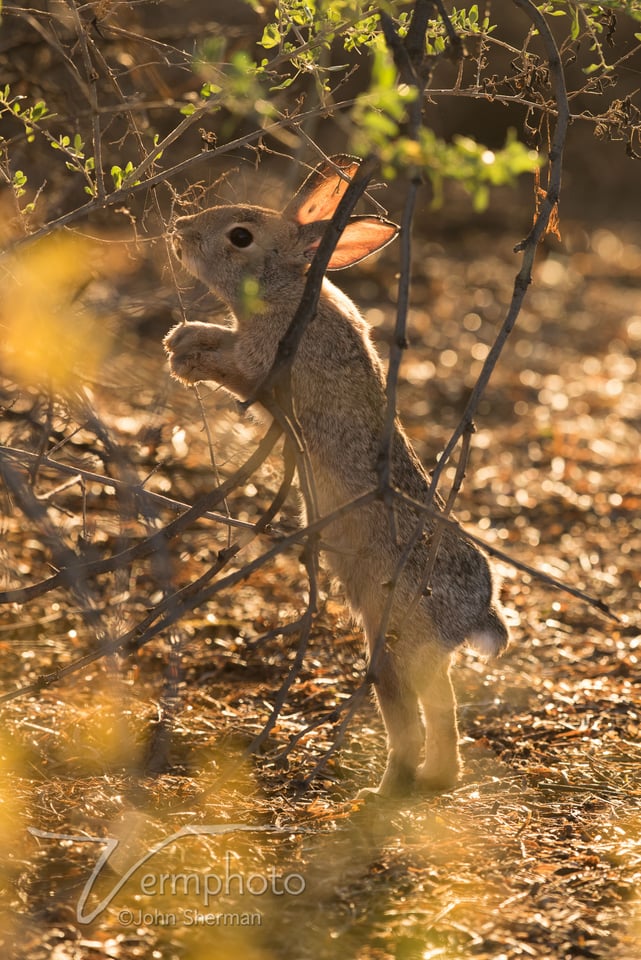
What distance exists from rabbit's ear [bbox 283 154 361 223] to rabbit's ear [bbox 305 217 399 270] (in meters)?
0.17

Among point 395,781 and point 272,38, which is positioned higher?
point 272,38

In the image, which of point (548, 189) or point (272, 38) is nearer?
point (548, 189)

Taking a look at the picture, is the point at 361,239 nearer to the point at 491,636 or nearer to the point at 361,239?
the point at 361,239

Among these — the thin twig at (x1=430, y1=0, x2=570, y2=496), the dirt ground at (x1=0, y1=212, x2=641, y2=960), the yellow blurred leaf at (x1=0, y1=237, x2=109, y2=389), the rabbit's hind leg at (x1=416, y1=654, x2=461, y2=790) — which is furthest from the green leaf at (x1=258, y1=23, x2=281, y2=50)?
the rabbit's hind leg at (x1=416, y1=654, x2=461, y2=790)

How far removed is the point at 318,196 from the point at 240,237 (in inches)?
17.9

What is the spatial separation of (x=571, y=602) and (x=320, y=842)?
307 centimetres

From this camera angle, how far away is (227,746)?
14.9ft

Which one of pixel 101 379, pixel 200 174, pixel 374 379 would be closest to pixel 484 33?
pixel 374 379

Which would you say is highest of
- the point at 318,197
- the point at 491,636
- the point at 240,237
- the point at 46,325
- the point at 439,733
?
the point at 240,237

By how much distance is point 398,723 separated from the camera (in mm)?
4273

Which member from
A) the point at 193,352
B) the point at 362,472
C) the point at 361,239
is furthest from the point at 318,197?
the point at 362,472

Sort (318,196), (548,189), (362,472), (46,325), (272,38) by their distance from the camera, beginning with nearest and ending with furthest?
(548,189), (46,325), (272,38), (362,472), (318,196)

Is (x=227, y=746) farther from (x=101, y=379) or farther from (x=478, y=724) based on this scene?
(x=101, y=379)

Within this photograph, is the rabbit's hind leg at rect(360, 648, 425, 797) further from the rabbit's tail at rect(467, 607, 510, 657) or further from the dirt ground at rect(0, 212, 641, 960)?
the rabbit's tail at rect(467, 607, 510, 657)
